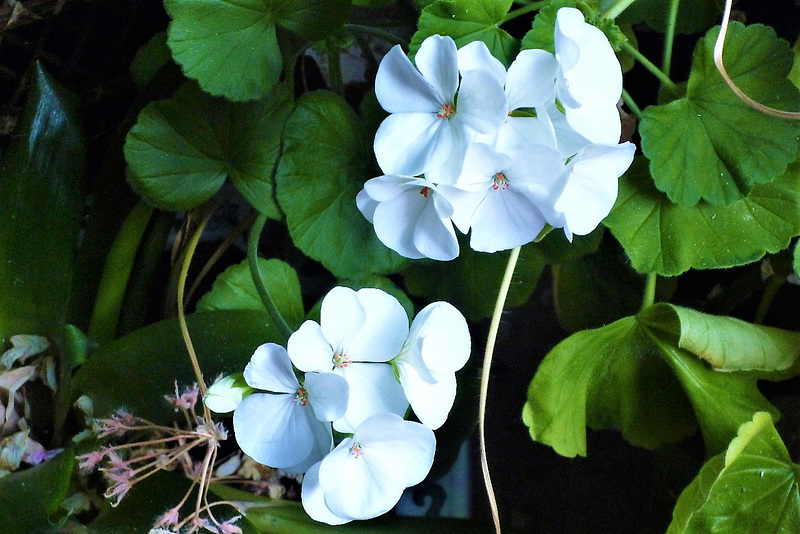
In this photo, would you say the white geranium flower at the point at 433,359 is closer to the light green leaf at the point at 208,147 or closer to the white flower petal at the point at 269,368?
the white flower petal at the point at 269,368

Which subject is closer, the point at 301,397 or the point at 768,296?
the point at 301,397

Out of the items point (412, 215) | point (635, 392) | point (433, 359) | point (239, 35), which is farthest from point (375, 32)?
point (635, 392)

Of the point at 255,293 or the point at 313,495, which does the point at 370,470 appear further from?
the point at 255,293

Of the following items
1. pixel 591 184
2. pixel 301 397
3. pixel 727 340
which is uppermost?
pixel 591 184

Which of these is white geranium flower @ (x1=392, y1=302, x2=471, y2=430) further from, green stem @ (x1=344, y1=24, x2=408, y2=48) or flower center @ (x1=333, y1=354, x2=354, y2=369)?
green stem @ (x1=344, y1=24, x2=408, y2=48)

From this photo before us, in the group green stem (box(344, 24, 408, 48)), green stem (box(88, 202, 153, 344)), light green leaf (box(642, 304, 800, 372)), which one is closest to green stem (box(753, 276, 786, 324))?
light green leaf (box(642, 304, 800, 372))

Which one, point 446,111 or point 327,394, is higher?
point 446,111
